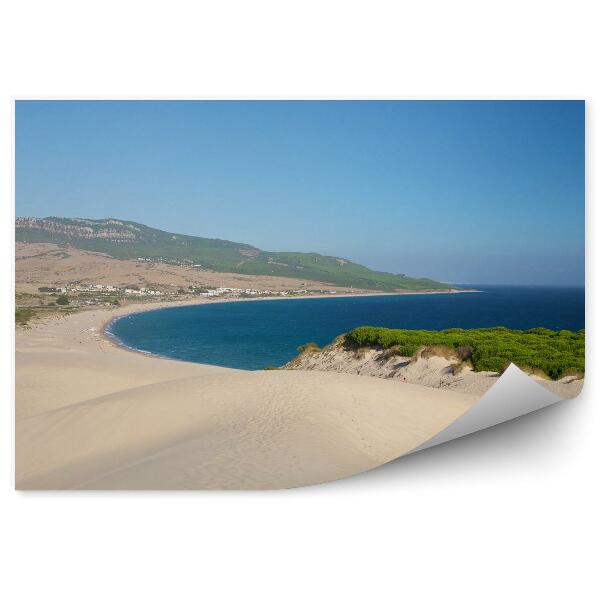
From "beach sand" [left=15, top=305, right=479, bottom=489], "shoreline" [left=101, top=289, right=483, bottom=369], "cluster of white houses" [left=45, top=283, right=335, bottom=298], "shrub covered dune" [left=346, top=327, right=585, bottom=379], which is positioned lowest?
"beach sand" [left=15, top=305, right=479, bottom=489]

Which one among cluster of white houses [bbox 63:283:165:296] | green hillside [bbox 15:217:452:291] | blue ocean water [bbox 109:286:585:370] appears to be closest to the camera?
green hillside [bbox 15:217:452:291]

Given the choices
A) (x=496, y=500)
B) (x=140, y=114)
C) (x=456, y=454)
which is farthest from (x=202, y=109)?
(x=496, y=500)

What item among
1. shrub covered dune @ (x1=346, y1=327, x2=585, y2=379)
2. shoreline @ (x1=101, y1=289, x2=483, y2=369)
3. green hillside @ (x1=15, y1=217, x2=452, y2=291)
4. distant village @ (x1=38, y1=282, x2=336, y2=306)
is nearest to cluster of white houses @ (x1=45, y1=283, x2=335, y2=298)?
distant village @ (x1=38, y1=282, x2=336, y2=306)

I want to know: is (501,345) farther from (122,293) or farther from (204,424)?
(122,293)

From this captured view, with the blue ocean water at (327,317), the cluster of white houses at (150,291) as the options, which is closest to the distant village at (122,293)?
the cluster of white houses at (150,291)

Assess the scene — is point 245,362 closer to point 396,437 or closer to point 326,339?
point 326,339

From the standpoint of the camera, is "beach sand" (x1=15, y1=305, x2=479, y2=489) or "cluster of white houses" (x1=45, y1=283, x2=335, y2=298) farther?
"cluster of white houses" (x1=45, y1=283, x2=335, y2=298)

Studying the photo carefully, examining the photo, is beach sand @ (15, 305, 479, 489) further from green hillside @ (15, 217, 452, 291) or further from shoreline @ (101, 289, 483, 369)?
green hillside @ (15, 217, 452, 291)

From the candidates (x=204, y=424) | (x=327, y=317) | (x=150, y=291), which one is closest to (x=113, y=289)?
(x=150, y=291)
